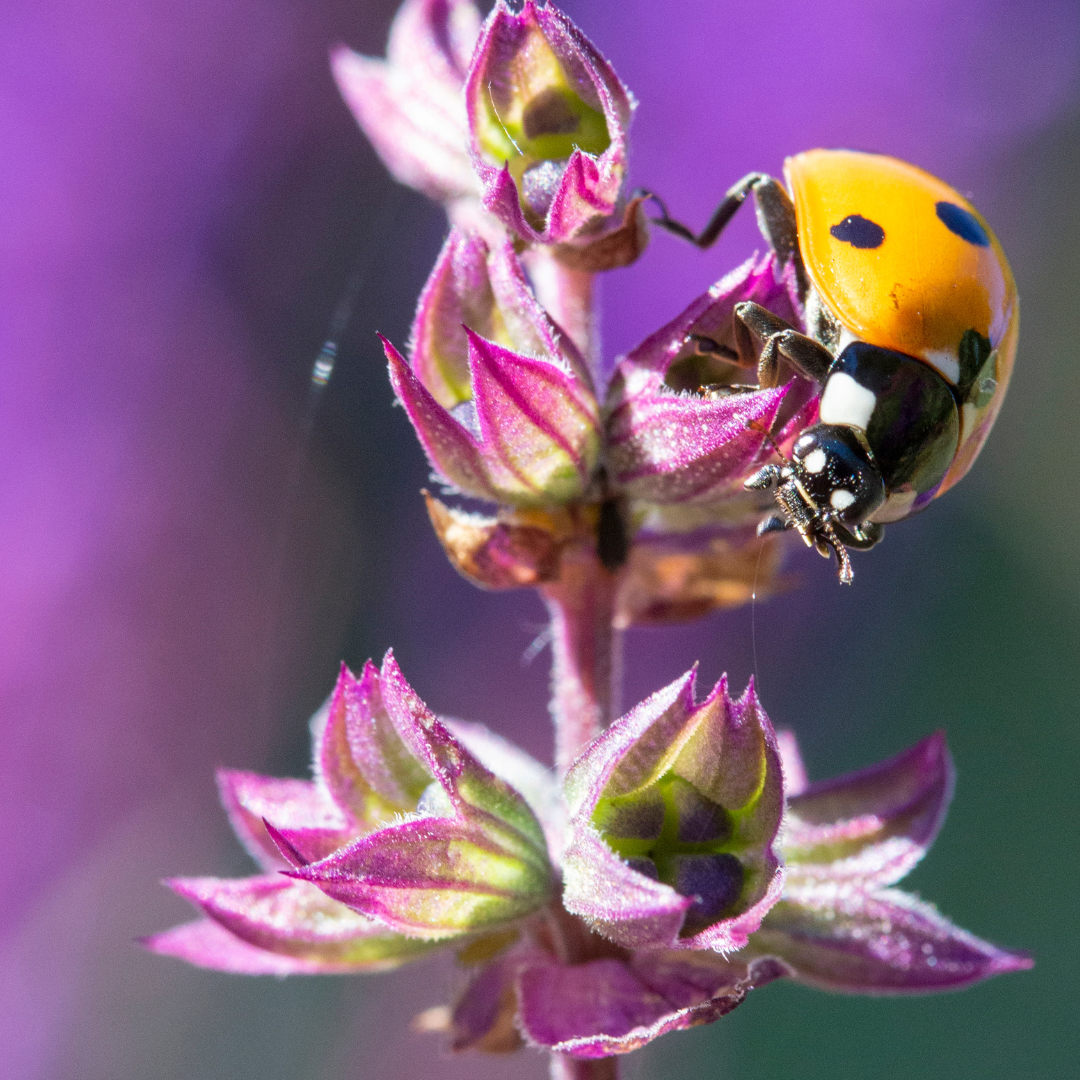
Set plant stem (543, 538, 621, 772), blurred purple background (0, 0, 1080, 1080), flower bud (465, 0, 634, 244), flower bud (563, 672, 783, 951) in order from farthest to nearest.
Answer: blurred purple background (0, 0, 1080, 1080)
plant stem (543, 538, 621, 772)
flower bud (465, 0, 634, 244)
flower bud (563, 672, 783, 951)

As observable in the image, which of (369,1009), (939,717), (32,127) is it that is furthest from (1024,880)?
(32,127)

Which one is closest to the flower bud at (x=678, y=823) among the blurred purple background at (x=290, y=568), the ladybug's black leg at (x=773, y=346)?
the ladybug's black leg at (x=773, y=346)

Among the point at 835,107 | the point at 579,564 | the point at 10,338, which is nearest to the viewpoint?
the point at 579,564

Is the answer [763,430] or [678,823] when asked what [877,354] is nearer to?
[763,430]

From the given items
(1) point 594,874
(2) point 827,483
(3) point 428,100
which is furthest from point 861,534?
(3) point 428,100

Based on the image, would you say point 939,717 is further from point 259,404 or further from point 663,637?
point 259,404

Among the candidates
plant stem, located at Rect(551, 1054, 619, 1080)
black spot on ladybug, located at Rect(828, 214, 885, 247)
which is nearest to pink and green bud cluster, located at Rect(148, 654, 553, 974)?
plant stem, located at Rect(551, 1054, 619, 1080)

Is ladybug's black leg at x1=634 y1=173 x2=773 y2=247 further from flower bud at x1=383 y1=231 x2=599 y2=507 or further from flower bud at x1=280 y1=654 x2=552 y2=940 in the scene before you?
flower bud at x1=280 y1=654 x2=552 y2=940
